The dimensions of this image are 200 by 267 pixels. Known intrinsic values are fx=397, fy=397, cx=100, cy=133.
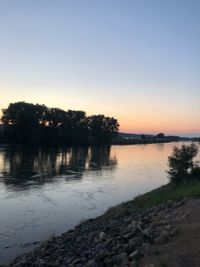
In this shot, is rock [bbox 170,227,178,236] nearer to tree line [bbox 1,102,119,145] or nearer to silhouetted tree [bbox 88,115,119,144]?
tree line [bbox 1,102,119,145]

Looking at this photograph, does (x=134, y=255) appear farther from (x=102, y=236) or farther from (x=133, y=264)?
(x=102, y=236)

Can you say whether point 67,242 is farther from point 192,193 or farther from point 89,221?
point 192,193

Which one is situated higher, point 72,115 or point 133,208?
point 72,115

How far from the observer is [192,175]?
3009 centimetres

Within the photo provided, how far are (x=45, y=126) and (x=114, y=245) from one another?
365 ft

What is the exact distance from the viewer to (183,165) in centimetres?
3067

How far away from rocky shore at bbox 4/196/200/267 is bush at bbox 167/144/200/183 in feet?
38.9

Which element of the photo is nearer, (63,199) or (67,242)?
(67,242)

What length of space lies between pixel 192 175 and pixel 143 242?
1913 centimetres

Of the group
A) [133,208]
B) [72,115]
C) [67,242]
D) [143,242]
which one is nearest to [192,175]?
[133,208]

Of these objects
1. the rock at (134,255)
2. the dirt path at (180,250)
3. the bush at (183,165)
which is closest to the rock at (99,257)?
the rock at (134,255)

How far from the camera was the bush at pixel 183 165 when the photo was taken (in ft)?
99.1

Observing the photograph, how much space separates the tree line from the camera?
367 ft

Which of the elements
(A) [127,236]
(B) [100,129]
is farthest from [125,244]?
(B) [100,129]
